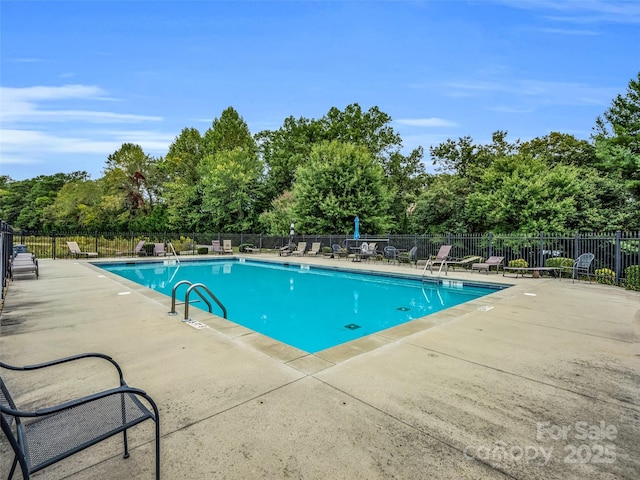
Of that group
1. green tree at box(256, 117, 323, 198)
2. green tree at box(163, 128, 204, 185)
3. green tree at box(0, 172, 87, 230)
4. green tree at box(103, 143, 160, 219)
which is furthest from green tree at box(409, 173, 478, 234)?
green tree at box(0, 172, 87, 230)

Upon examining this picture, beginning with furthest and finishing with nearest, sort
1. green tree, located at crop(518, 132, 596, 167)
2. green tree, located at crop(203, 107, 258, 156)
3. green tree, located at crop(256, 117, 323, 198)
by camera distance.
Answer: green tree, located at crop(203, 107, 258, 156) < green tree, located at crop(256, 117, 323, 198) < green tree, located at crop(518, 132, 596, 167)

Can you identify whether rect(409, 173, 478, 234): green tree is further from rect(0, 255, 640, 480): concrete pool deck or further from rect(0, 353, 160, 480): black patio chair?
rect(0, 353, 160, 480): black patio chair

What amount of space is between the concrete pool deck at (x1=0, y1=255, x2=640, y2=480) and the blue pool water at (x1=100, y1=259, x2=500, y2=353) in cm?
169

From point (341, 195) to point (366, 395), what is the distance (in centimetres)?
1966

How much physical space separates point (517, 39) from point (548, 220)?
7.81 m

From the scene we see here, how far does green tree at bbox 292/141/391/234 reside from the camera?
2145cm

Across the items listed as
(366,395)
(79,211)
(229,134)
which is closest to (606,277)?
(366,395)

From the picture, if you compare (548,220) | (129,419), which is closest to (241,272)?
(129,419)

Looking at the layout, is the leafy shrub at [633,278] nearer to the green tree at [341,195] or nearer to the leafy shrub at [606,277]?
the leafy shrub at [606,277]

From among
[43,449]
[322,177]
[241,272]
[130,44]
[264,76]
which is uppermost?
[264,76]

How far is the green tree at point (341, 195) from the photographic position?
2145 centimetres

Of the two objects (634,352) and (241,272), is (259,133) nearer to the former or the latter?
(241,272)

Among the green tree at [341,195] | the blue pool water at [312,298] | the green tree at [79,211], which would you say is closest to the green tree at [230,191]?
the green tree at [341,195]

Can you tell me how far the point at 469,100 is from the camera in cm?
1955
